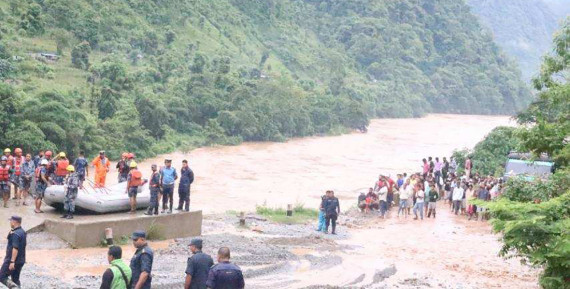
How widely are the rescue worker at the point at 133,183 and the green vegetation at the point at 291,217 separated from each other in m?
6.32

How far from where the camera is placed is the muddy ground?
13.7m

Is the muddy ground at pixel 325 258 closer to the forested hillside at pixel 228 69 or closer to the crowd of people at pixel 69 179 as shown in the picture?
the crowd of people at pixel 69 179

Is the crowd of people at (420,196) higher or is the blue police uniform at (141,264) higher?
the blue police uniform at (141,264)

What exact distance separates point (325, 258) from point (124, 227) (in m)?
4.29

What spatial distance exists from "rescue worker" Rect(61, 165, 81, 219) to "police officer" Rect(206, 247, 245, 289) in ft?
26.1

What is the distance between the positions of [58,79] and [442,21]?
76563 millimetres

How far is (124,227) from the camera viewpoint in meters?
15.6

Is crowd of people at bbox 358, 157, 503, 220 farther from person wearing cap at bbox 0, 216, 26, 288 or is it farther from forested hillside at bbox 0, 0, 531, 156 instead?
person wearing cap at bbox 0, 216, 26, 288

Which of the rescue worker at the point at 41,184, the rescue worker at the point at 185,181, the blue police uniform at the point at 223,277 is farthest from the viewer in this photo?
the rescue worker at the point at 185,181

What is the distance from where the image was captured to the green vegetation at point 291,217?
72.5 ft

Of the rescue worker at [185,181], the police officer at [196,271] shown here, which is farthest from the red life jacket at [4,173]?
the police officer at [196,271]

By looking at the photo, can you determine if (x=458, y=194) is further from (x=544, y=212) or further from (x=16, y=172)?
(x=544, y=212)

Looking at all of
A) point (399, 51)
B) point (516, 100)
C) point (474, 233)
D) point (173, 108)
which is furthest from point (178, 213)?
point (516, 100)

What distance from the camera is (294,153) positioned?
160 feet
